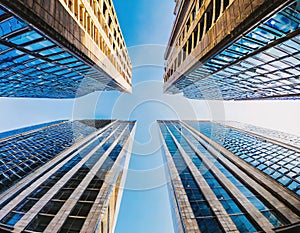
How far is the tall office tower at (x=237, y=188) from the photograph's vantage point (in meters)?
21.3

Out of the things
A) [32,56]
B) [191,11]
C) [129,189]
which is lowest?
[129,189]

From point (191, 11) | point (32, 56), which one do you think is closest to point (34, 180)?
point (32, 56)

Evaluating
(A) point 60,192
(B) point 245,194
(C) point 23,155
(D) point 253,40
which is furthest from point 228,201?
(C) point 23,155

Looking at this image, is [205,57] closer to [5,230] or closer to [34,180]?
[5,230]

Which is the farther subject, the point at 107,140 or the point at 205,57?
the point at 107,140

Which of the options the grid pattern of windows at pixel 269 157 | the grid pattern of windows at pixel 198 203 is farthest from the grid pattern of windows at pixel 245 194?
the grid pattern of windows at pixel 269 157

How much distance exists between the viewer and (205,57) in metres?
22.1

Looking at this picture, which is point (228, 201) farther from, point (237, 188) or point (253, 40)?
point (253, 40)

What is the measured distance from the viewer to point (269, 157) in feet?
123

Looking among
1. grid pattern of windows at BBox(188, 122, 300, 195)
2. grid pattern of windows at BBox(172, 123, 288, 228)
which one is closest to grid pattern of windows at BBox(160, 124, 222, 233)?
grid pattern of windows at BBox(172, 123, 288, 228)

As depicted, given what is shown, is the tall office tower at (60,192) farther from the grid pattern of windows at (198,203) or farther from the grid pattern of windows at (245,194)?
the grid pattern of windows at (245,194)

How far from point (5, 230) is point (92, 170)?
61.3 ft

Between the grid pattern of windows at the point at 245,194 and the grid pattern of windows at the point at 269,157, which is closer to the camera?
the grid pattern of windows at the point at 245,194

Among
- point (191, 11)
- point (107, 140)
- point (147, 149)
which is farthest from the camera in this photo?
point (147, 149)
